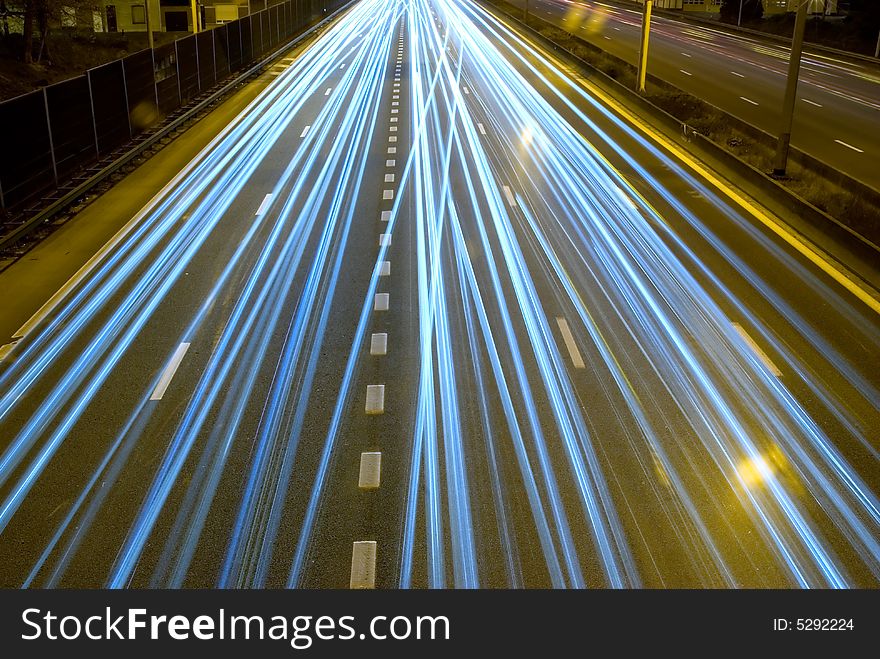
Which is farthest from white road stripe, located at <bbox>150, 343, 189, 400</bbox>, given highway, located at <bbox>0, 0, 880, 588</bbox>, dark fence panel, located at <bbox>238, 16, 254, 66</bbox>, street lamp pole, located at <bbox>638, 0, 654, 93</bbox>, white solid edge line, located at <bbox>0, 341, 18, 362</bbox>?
dark fence panel, located at <bbox>238, 16, 254, 66</bbox>

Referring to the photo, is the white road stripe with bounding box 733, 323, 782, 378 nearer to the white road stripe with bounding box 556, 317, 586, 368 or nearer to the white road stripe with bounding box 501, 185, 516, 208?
the white road stripe with bounding box 556, 317, 586, 368

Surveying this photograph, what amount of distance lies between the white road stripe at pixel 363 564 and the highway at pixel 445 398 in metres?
0.02

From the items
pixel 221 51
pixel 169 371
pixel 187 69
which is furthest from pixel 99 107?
pixel 221 51

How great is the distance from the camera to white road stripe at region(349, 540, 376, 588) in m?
6.71

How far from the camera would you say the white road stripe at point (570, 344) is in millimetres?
10727

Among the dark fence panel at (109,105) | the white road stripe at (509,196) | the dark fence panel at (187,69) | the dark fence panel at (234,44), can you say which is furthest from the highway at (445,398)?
the dark fence panel at (234,44)

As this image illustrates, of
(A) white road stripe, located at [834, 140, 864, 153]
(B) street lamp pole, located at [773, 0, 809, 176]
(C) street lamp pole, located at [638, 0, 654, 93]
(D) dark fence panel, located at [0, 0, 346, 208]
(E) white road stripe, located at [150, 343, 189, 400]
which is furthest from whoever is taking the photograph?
(C) street lamp pole, located at [638, 0, 654, 93]

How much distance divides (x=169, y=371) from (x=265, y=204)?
844 cm

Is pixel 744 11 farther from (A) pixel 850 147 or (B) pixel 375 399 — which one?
(B) pixel 375 399

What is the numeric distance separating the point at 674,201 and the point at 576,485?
39.2 ft

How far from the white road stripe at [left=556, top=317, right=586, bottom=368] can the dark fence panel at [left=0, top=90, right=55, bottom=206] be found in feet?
33.3

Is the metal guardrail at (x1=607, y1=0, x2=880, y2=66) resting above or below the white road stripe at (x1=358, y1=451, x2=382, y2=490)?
below

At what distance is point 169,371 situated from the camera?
10531mm

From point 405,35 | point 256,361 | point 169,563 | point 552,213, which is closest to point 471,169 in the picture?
point 552,213
